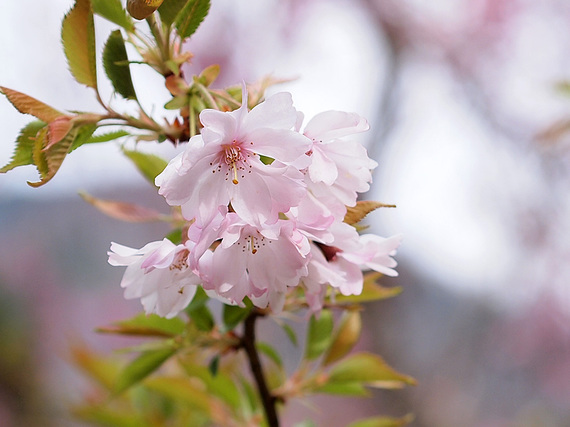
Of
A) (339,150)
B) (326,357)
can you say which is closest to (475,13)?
(326,357)

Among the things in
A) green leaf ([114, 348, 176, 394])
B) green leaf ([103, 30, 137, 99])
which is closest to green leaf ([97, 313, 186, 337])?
green leaf ([114, 348, 176, 394])

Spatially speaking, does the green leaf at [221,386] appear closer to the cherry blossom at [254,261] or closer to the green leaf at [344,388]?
the green leaf at [344,388]

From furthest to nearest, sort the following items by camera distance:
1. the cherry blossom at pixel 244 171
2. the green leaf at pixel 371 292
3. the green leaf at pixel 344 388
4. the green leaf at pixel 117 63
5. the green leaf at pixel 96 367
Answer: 1. the green leaf at pixel 96 367
2. the green leaf at pixel 344 388
3. the green leaf at pixel 371 292
4. the green leaf at pixel 117 63
5. the cherry blossom at pixel 244 171

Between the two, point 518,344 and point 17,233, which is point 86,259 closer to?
point 17,233

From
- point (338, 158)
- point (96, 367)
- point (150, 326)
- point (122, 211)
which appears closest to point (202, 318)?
point (150, 326)

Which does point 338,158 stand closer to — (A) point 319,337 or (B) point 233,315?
(B) point 233,315

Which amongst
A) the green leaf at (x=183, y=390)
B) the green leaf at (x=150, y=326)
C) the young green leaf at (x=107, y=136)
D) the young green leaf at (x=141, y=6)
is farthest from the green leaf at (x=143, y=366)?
the young green leaf at (x=141, y=6)
